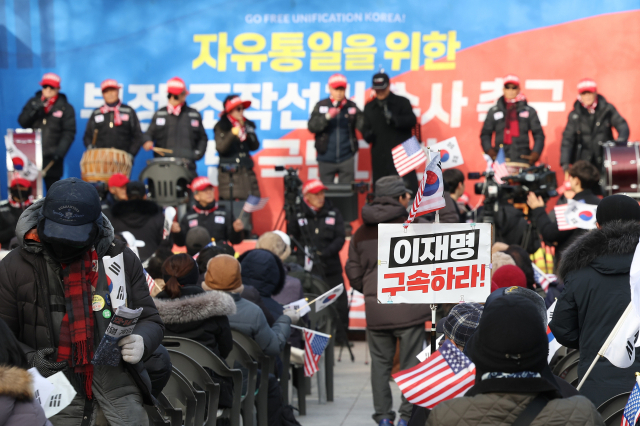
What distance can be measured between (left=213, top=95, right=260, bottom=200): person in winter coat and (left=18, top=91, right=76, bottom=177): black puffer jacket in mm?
2453

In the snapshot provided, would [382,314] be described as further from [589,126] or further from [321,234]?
[589,126]

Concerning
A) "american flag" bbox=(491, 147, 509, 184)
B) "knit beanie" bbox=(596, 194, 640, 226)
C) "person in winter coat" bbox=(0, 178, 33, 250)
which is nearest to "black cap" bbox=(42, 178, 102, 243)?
"knit beanie" bbox=(596, 194, 640, 226)

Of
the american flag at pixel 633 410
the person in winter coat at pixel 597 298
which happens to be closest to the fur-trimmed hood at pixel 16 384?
the american flag at pixel 633 410

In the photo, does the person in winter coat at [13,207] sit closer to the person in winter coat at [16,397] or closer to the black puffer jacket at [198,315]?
the black puffer jacket at [198,315]

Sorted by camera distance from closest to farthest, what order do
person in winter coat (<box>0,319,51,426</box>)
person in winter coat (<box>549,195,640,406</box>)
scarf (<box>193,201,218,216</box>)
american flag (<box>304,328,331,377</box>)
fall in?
person in winter coat (<box>0,319,51,426</box>) → person in winter coat (<box>549,195,640,406</box>) → american flag (<box>304,328,331,377</box>) → scarf (<box>193,201,218,216</box>)

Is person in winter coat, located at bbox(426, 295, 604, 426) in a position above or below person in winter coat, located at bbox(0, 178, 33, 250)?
above

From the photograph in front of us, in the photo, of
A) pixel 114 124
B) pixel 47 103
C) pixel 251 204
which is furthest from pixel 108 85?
pixel 251 204

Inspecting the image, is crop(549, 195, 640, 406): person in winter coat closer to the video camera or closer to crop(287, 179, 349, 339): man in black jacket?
the video camera

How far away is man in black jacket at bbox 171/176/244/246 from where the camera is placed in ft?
35.7

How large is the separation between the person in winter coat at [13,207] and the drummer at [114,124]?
61.3 inches

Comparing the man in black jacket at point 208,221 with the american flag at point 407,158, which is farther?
the man in black jacket at point 208,221

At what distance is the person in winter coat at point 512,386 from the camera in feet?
8.33

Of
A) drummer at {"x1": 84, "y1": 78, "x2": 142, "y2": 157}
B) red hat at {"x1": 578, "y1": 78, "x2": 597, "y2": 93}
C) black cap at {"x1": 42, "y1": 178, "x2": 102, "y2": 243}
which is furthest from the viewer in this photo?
drummer at {"x1": 84, "y1": 78, "x2": 142, "y2": 157}

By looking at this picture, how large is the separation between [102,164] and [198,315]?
8091mm
